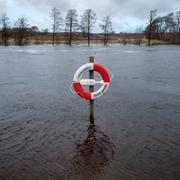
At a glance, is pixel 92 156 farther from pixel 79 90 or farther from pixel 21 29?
pixel 21 29

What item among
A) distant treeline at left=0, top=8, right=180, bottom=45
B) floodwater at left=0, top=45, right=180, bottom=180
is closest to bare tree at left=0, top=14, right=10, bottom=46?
distant treeline at left=0, top=8, right=180, bottom=45

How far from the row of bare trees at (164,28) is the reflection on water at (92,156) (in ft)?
181

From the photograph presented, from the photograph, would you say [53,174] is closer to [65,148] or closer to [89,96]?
[65,148]

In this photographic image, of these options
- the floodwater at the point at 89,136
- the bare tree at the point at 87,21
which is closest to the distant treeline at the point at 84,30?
the bare tree at the point at 87,21

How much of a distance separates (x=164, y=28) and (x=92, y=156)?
6789cm

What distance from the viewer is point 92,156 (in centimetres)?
470

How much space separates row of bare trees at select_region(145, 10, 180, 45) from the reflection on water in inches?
2169

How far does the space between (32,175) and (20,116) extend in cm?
299

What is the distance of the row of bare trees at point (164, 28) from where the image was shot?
197ft

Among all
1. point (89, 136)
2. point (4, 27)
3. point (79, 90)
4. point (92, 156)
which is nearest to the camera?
point (92, 156)

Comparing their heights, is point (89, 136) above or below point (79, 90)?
below

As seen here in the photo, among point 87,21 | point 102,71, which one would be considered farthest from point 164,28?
point 102,71

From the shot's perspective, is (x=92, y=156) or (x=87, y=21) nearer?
(x=92, y=156)

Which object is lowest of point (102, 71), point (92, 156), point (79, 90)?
point (92, 156)
